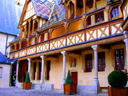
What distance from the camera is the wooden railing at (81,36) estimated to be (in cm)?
1091

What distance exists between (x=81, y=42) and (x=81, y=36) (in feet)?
1.73

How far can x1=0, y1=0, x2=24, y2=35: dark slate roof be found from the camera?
89.2 feet

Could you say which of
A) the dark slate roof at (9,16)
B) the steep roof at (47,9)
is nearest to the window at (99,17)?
the steep roof at (47,9)

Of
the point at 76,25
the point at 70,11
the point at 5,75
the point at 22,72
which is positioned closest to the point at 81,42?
the point at 70,11

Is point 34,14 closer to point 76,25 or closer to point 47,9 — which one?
point 47,9

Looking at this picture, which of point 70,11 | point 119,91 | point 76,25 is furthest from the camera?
point 76,25

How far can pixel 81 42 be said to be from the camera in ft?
41.6

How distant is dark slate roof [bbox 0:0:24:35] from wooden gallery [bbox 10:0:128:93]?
5417 mm

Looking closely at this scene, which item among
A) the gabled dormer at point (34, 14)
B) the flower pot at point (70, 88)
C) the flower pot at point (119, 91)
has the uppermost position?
the gabled dormer at point (34, 14)

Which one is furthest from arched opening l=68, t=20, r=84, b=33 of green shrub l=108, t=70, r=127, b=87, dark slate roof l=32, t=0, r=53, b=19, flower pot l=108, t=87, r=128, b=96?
flower pot l=108, t=87, r=128, b=96

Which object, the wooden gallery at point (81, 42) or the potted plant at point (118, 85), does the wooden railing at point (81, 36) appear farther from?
the potted plant at point (118, 85)

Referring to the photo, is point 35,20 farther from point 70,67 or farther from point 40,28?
point 70,67

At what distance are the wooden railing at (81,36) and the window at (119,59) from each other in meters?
2.50

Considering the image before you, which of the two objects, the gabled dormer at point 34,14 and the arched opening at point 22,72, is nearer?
the gabled dormer at point 34,14
